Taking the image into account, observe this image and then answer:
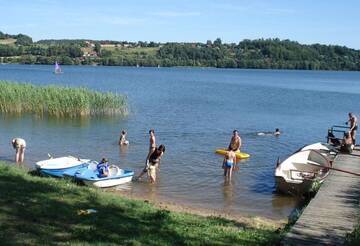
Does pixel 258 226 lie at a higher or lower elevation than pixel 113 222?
lower

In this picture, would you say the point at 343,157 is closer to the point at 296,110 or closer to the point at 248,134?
the point at 248,134

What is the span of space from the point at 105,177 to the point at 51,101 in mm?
20234

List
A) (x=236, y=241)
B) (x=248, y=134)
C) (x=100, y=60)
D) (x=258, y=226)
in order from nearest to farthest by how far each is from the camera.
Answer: (x=236, y=241) < (x=258, y=226) < (x=248, y=134) < (x=100, y=60)

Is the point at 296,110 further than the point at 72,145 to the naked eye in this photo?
Yes

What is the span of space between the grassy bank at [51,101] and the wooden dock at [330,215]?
21525 mm

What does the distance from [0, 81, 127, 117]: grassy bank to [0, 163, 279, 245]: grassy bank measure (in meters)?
23.4

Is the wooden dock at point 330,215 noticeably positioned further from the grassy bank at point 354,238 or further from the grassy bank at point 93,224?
the grassy bank at point 93,224

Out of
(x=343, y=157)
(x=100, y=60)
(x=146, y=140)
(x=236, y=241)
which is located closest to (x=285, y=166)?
(x=343, y=157)

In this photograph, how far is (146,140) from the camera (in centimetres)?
3017

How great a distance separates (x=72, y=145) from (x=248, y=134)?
1305cm

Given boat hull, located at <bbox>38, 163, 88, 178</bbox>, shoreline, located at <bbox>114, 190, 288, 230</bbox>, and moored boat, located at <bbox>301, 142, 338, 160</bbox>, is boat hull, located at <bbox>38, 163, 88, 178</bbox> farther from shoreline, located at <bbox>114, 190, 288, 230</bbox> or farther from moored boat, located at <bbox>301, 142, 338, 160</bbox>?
moored boat, located at <bbox>301, 142, 338, 160</bbox>

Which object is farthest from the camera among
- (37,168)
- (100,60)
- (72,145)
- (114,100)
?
(100,60)

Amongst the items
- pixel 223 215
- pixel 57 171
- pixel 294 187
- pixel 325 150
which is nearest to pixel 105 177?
pixel 57 171

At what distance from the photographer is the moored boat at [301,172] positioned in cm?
1767
